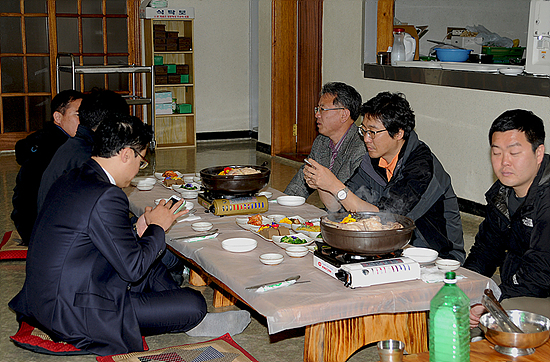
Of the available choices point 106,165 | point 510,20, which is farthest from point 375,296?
point 510,20

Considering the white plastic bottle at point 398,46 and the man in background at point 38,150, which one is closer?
the man in background at point 38,150

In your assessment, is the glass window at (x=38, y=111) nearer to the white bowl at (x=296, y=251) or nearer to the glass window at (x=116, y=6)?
the glass window at (x=116, y=6)

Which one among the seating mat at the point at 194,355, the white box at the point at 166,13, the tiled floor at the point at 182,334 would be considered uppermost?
the white box at the point at 166,13

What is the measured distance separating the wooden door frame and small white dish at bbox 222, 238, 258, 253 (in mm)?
5488

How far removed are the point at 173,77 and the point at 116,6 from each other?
132 cm

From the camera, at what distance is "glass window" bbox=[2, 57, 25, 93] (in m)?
8.54

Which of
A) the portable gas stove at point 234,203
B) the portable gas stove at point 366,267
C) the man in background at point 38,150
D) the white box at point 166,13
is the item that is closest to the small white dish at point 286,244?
the portable gas stove at point 366,267

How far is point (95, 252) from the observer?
2.35 meters

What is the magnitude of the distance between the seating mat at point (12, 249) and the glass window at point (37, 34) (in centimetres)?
480

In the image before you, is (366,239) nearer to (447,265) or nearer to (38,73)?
(447,265)

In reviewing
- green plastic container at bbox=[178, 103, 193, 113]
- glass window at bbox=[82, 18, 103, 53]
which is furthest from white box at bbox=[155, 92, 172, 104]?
glass window at bbox=[82, 18, 103, 53]

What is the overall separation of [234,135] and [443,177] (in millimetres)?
7270

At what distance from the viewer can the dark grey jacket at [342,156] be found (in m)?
3.63

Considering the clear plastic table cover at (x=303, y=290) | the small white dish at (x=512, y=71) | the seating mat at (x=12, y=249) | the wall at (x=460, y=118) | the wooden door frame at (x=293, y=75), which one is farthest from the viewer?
the wooden door frame at (x=293, y=75)
